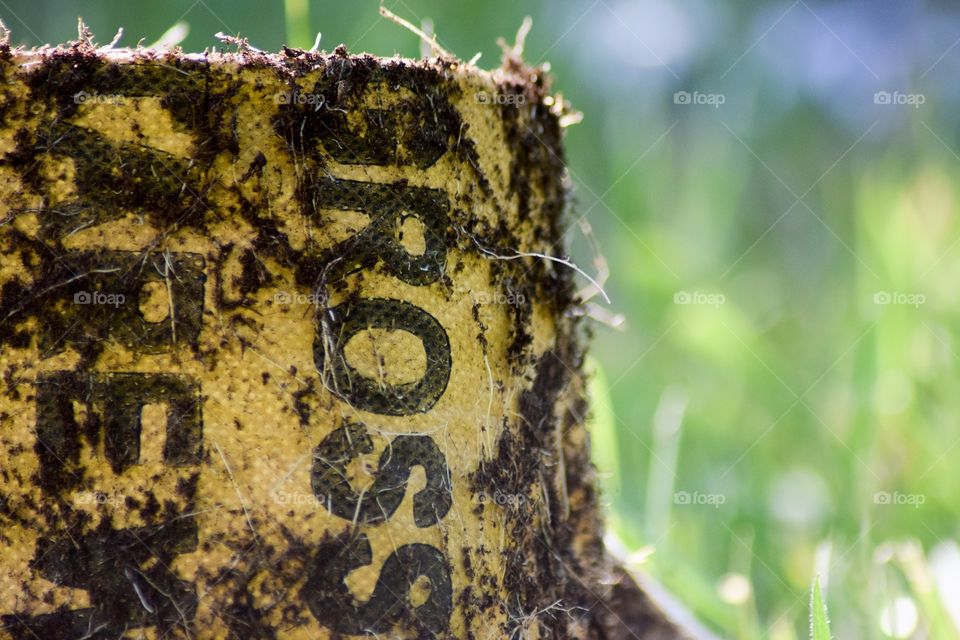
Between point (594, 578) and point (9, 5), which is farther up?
point (9, 5)

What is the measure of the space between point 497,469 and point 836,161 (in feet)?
7.21

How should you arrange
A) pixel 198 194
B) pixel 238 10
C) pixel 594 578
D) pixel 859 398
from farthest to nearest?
pixel 238 10 → pixel 859 398 → pixel 594 578 → pixel 198 194

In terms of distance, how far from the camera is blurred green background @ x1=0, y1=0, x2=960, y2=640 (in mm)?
1353

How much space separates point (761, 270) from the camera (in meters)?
2.43

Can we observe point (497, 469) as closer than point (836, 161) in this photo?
Yes

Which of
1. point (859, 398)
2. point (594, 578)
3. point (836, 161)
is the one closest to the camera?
point (594, 578)

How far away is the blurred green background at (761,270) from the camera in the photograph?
135cm

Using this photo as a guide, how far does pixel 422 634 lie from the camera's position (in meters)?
0.74

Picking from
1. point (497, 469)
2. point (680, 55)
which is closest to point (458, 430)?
point (497, 469)

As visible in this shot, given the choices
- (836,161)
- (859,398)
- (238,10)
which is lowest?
(859,398)

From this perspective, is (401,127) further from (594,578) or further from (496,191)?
(594,578)

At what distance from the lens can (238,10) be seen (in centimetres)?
234

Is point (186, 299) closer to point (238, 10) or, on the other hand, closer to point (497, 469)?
point (497, 469)

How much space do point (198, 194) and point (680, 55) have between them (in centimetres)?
243
